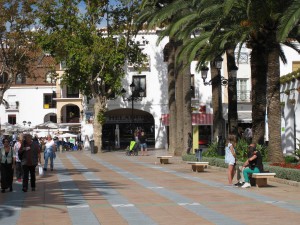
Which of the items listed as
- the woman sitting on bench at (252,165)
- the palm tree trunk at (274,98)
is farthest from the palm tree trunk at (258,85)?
the woman sitting on bench at (252,165)

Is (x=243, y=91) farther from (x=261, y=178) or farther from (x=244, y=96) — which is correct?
(x=261, y=178)

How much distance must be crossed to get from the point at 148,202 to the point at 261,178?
471 centimetres

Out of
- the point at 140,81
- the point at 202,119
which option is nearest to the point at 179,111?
the point at 202,119

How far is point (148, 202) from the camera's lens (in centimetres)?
1509

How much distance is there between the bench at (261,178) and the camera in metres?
18.2

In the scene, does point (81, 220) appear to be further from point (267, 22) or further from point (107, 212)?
point (267, 22)

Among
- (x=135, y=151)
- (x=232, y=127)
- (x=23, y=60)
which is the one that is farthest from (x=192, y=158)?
(x=23, y=60)

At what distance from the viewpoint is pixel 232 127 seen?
99.1 feet

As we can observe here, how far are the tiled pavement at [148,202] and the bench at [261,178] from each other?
10.2 inches

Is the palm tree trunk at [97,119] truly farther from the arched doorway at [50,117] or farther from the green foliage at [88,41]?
the arched doorway at [50,117]

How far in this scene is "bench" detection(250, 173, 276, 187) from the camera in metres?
18.2

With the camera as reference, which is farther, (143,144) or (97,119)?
(97,119)

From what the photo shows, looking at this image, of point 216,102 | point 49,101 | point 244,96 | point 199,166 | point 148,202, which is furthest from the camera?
point 49,101

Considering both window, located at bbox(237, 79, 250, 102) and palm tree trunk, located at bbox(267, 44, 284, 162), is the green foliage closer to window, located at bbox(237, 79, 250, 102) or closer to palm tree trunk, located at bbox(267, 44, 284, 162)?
window, located at bbox(237, 79, 250, 102)
